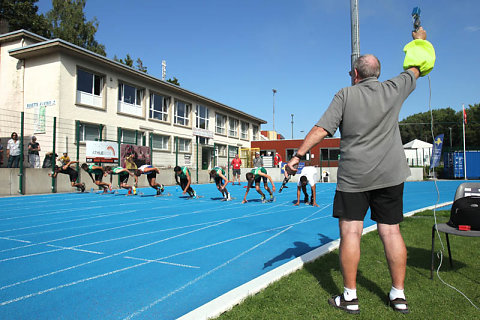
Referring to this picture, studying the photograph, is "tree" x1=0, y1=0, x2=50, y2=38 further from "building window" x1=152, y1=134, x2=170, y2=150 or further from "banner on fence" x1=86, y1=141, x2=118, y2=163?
"banner on fence" x1=86, y1=141, x2=118, y2=163

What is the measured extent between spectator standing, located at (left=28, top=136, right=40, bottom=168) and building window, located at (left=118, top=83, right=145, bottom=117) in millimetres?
8692

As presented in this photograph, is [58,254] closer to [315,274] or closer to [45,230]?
[45,230]

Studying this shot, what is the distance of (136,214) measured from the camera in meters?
8.51

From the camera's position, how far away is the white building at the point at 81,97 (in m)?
18.0

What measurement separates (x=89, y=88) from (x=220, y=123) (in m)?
16.6

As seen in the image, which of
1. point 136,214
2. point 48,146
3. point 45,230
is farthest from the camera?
point 48,146

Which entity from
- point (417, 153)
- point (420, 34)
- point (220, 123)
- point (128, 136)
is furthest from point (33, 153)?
point (417, 153)

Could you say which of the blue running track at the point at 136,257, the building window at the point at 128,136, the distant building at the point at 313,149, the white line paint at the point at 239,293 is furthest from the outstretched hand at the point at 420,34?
the distant building at the point at 313,149

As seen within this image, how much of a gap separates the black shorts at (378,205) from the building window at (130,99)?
22399 millimetres

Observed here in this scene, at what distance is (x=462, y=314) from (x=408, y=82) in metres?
1.85

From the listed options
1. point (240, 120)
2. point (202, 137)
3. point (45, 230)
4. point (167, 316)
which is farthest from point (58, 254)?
point (240, 120)

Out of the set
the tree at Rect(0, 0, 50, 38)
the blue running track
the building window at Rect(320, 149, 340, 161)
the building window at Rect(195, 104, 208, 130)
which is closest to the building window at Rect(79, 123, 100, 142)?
the building window at Rect(195, 104, 208, 130)

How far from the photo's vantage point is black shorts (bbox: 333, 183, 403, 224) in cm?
253

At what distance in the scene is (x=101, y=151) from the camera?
16.6 m
